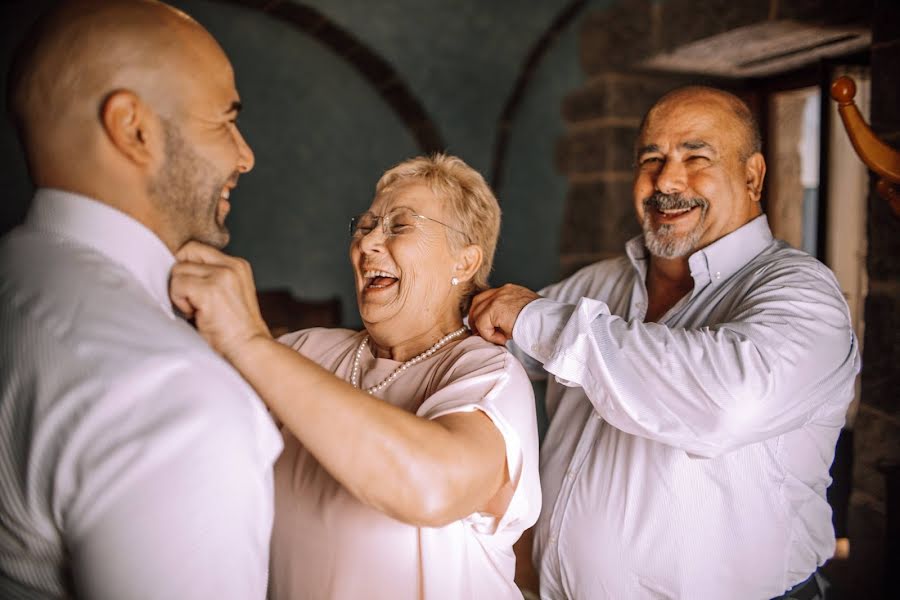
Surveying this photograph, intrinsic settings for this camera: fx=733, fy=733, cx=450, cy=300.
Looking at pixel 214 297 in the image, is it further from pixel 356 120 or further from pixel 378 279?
pixel 356 120

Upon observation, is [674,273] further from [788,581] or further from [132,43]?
[132,43]

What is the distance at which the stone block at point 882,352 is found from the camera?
2432 millimetres

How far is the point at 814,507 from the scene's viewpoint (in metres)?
1.83

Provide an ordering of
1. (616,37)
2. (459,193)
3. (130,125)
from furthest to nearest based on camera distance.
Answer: (616,37) → (459,193) → (130,125)

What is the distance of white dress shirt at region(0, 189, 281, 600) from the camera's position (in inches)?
31.9

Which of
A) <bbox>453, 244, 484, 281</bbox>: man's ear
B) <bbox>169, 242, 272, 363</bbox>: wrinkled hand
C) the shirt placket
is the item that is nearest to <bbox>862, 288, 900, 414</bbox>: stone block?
the shirt placket

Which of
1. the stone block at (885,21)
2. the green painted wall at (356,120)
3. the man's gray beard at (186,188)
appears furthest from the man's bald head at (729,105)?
the green painted wall at (356,120)

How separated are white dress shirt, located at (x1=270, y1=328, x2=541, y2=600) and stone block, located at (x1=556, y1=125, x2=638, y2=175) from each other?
9.15ft

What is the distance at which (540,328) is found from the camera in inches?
66.2

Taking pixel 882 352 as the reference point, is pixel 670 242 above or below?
above

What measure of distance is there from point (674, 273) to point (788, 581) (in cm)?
86

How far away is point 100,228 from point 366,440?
461 mm

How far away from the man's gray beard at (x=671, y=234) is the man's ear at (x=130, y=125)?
1486 mm

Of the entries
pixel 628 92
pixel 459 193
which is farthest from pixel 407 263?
pixel 628 92
